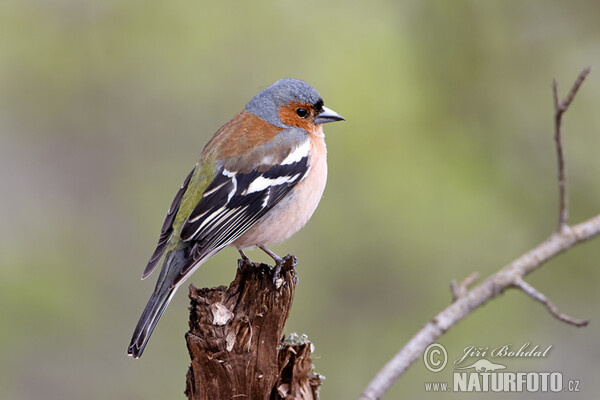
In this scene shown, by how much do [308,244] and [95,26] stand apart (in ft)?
10.4

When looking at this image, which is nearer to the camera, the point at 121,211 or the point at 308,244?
the point at 308,244

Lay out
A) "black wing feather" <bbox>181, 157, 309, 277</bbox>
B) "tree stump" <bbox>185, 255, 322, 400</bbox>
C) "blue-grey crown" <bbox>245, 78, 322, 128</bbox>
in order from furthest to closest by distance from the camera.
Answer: "blue-grey crown" <bbox>245, 78, 322, 128</bbox> < "black wing feather" <bbox>181, 157, 309, 277</bbox> < "tree stump" <bbox>185, 255, 322, 400</bbox>

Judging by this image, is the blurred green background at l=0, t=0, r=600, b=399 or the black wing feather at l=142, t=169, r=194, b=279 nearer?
the black wing feather at l=142, t=169, r=194, b=279

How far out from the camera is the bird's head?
5297 millimetres

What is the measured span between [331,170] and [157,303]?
2.98 m

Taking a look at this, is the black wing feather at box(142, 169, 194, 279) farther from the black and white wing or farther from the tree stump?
the tree stump

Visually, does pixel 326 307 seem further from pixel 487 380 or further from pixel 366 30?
pixel 366 30

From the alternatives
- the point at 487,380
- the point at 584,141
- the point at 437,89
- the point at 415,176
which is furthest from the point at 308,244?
the point at 584,141

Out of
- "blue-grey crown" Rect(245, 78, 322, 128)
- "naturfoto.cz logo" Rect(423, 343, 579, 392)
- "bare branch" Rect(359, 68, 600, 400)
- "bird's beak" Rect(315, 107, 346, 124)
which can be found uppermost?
"blue-grey crown" Rect(245, 78, 322, 128)

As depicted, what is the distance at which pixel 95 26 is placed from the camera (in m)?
7.55

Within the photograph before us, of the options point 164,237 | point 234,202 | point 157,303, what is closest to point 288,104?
point 234,202

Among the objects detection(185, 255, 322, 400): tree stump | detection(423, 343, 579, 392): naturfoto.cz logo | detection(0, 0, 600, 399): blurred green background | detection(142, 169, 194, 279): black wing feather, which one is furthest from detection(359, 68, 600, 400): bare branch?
detection(0, 0, 600, 399): blurred green background

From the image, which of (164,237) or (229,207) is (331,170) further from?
(164,237)

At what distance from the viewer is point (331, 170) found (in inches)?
273
